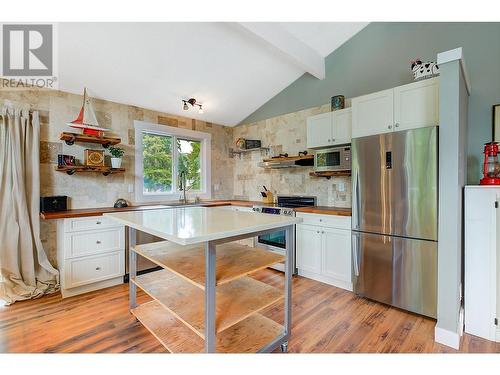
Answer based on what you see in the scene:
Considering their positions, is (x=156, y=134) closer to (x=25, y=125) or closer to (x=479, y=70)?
(x=25, y=125)

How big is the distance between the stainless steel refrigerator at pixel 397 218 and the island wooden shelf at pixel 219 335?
1.26 m

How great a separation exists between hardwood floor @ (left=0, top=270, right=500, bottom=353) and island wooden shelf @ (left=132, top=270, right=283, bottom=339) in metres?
0.39

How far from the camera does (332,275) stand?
9.50ft

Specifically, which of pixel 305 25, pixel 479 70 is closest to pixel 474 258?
pixel 479 70

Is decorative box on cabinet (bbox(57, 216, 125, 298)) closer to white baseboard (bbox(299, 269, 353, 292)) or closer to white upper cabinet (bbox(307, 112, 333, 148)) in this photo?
white baseboard (bbox(299, 269, 353, 292))

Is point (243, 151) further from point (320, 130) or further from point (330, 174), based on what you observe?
point (330, 174)

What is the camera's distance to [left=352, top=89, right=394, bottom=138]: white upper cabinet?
2461mm

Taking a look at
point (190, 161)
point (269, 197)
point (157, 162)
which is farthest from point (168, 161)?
point (269, 197)

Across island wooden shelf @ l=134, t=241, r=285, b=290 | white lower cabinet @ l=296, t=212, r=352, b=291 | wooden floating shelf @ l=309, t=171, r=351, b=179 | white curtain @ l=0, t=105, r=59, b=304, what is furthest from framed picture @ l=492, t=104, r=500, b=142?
white curtain @ l=0, t=105, r=59, b=304

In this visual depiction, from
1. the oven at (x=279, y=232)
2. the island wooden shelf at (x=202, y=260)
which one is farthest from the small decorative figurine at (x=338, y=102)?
the island wooden shelf at (x=202, y=260)

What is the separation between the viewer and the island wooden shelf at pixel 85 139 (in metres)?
2.97

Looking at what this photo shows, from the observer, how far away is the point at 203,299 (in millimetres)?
1759

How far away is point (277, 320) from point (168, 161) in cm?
302
